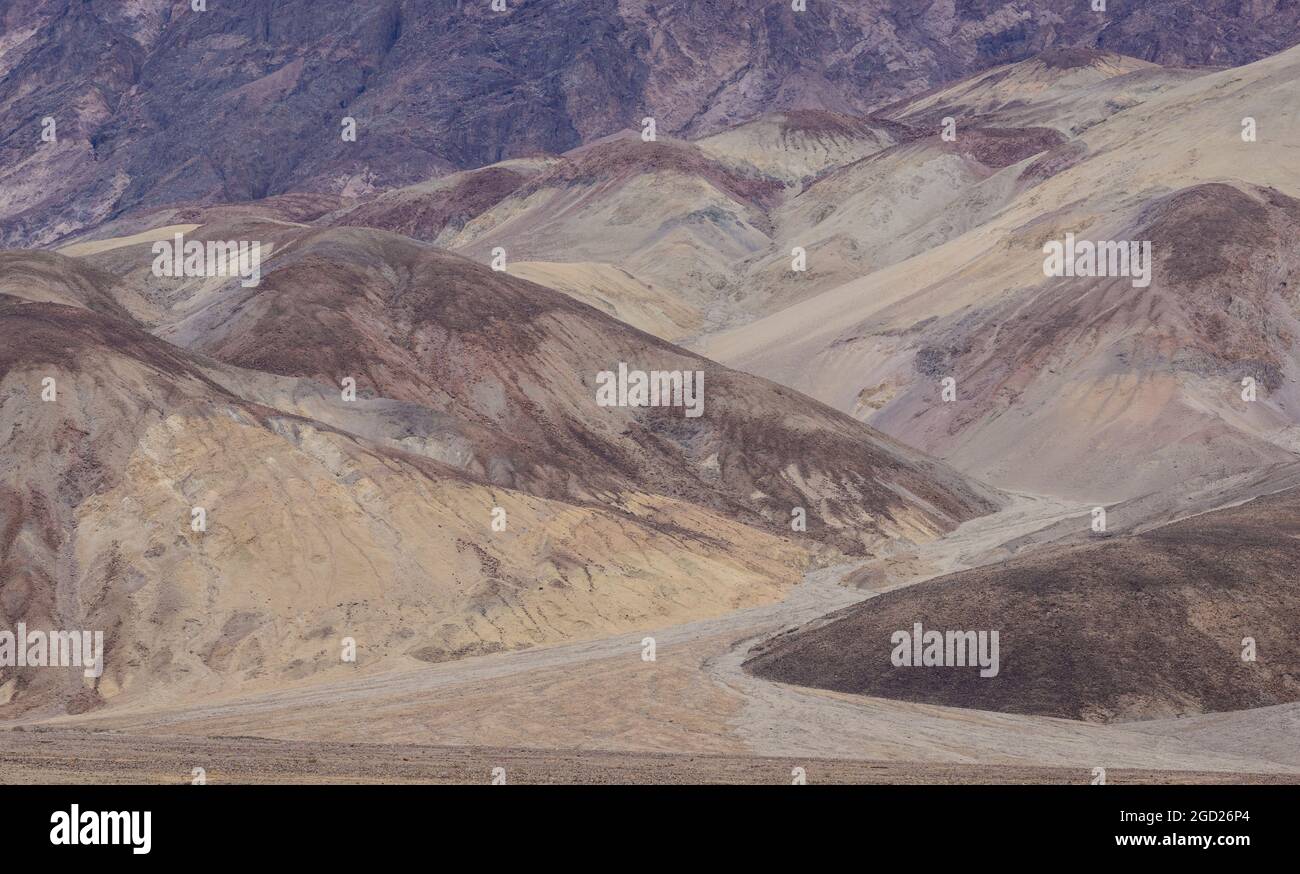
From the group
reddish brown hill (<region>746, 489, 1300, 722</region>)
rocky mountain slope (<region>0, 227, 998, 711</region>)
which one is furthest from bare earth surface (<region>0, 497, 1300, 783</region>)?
rocky mountain slope (<region>0, 227, 998, 711</region>)

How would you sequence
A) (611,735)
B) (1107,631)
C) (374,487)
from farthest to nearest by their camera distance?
(374,487), (1107,631), (611,735)

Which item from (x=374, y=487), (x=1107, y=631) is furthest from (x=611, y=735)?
(x=374, y=487)

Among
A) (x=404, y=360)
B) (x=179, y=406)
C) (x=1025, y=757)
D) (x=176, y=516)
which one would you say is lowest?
(x=1025, y=757)

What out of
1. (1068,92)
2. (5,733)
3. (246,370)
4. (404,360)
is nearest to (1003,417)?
(404,360)

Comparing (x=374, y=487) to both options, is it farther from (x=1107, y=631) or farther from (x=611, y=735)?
(x=1107, y=631)

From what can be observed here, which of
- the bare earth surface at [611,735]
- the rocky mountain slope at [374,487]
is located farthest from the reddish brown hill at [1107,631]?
the rocky mountain slope at [374,487]

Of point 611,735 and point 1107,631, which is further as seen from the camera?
point 1107,631

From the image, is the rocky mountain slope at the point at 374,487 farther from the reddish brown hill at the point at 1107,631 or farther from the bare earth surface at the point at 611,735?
the reddish brown hill at the point at 1107,631
